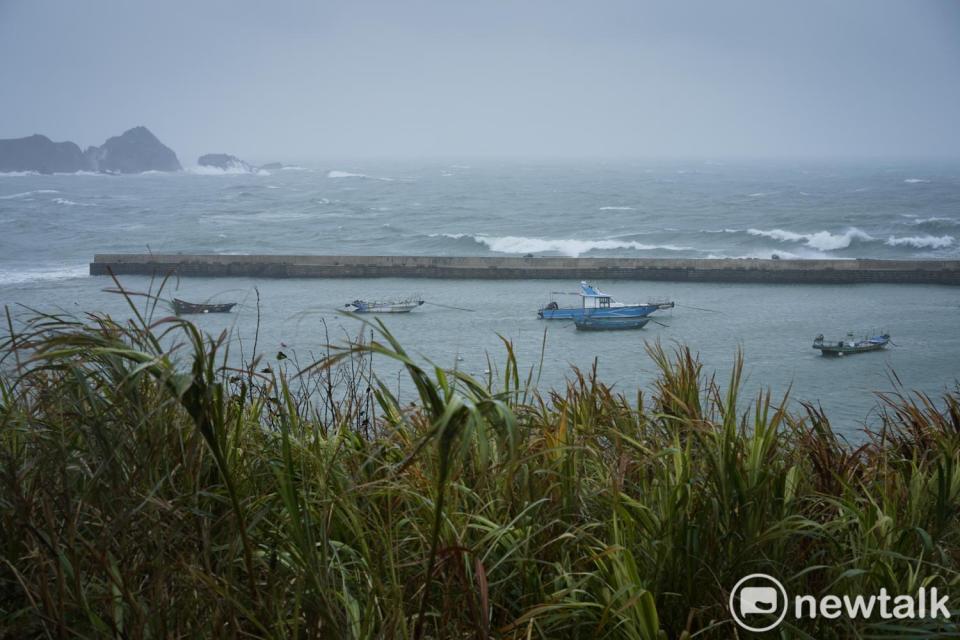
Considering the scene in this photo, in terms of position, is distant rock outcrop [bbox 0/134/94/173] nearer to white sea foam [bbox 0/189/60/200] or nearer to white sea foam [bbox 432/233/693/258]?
white sea foam [bbox 0/189/60/200]

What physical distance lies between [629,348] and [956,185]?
3554 centimetres

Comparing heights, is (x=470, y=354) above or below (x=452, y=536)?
below

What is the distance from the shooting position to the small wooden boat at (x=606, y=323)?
10875 millimetres

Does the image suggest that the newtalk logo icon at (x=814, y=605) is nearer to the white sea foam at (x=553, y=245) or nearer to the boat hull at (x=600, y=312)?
the boat hull at (x=600, y=312)

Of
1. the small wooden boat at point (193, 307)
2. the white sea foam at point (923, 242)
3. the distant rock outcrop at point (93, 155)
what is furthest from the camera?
the distant rock outcrop at point (93, 155)

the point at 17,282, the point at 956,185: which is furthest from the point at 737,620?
the point at 956,185

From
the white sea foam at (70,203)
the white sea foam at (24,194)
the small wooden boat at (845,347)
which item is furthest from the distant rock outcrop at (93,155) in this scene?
the small wooden boat at (845,347)

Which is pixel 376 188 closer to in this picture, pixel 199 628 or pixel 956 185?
pixel 956 185

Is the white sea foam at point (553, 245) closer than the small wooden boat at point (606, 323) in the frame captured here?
No

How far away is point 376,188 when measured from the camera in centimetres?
4081

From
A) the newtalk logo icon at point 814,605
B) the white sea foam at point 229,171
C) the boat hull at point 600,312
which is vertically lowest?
the boat hull at point 600,312

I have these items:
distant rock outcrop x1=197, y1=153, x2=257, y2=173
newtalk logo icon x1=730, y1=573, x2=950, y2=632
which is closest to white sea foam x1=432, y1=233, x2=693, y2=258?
newtalk logo icon x1=730, y1=573, x2=950, y2=632

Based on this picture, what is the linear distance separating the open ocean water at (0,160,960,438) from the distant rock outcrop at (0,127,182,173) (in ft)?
3.03

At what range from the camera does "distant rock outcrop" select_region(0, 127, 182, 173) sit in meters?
33.9
